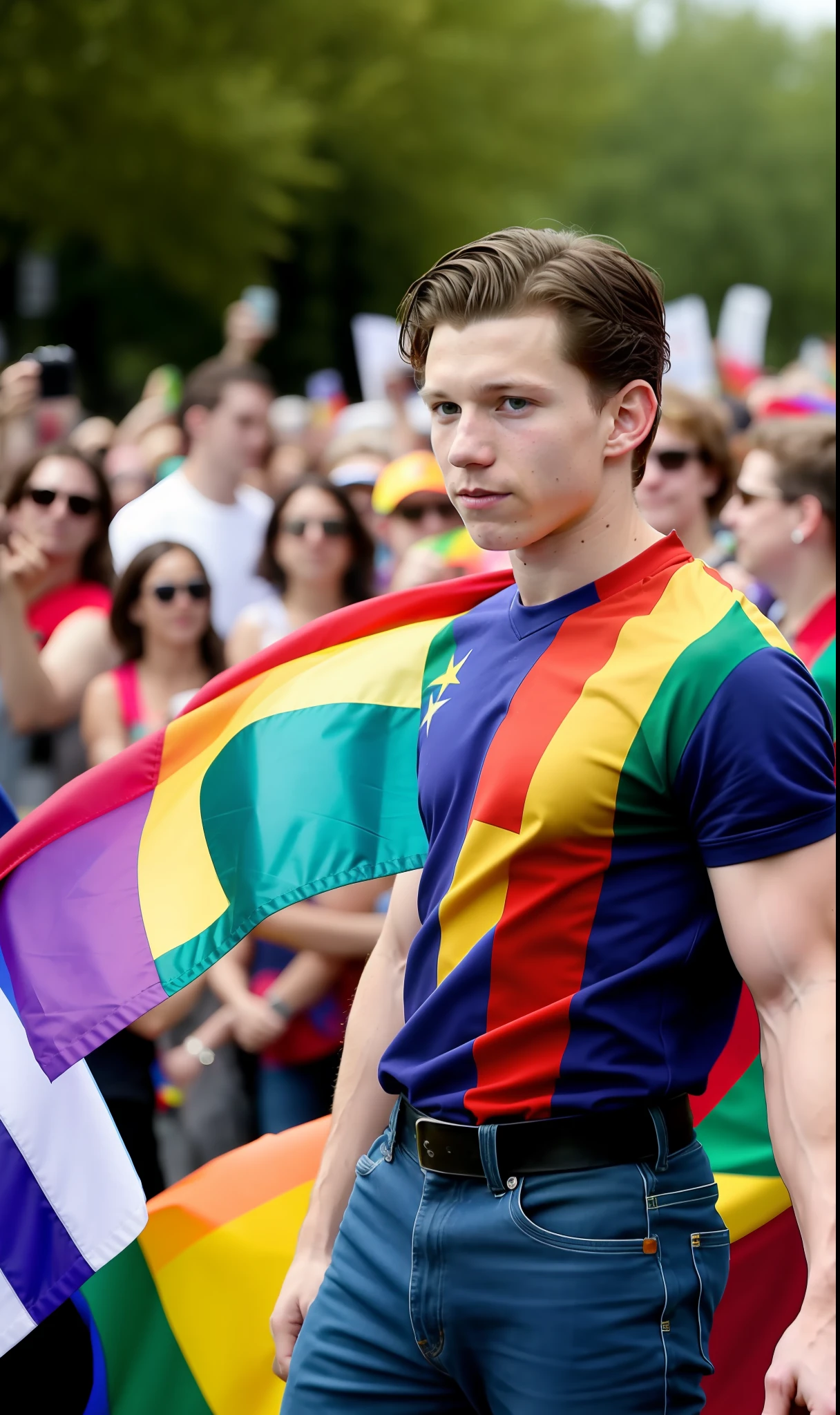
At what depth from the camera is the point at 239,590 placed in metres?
7.02

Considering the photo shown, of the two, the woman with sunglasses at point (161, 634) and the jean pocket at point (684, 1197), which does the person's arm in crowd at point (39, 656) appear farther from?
the jean pocket at point (684, 1197)

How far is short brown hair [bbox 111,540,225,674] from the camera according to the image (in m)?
5.61

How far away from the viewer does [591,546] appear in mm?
2346

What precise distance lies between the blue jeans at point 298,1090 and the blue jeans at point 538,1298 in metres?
2.51

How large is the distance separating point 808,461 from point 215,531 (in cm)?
303

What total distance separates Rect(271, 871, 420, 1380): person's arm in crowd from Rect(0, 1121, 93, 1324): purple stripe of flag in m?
0.51

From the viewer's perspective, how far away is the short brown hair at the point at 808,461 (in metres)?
4.50

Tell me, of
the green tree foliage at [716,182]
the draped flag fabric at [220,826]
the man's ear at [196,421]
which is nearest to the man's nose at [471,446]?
the draped flag fabric at [220,826]

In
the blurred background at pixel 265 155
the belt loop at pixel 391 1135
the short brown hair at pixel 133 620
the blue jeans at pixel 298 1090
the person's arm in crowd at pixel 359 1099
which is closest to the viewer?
the belt loop at pixel 391 1135

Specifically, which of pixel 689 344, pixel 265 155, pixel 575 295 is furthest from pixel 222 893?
pixel 265 155

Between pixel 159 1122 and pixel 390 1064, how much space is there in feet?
9.69

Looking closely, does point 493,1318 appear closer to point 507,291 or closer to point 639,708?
point 639,708

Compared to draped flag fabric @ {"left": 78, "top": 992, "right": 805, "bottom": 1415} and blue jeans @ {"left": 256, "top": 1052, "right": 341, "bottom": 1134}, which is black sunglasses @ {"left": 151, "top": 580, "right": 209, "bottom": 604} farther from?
draped flag fabric @ {"left": 78, "top": 992, "right": 805, "bottom": 1415}

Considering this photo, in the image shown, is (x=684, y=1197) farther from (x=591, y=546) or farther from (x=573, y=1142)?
(x=591, y=546)
